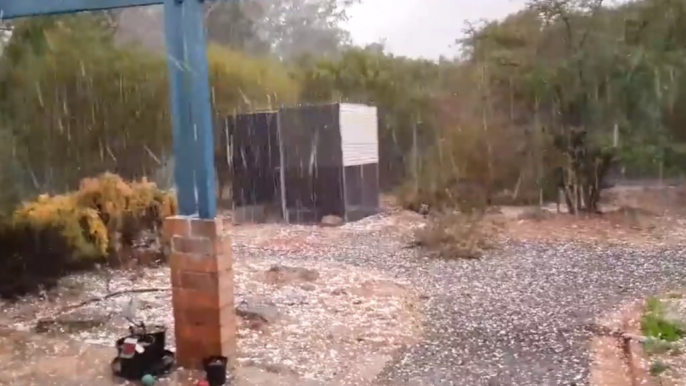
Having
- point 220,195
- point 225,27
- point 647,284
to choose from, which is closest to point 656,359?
point 647,284

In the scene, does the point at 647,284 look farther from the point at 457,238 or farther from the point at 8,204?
the point at 8,204

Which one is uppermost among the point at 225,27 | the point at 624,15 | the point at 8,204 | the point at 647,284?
the point at 225,27

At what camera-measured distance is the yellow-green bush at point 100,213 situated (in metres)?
6.15

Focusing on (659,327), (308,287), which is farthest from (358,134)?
(659,327)

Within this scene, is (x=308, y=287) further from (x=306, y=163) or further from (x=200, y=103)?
(x=306, y=163)

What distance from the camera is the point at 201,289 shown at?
3.67 m

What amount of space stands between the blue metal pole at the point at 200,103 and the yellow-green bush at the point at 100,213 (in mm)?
2943

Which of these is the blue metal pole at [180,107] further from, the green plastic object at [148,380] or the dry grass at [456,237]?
the dry grass at [456,237]

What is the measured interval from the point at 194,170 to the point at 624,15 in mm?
7852

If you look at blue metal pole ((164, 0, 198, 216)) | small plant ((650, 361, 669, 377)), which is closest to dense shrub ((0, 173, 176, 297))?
blue metal pole ((164, 0, 198, 216))

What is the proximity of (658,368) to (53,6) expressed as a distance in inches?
141

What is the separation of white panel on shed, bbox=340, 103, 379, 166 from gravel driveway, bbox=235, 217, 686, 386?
5.55 feet

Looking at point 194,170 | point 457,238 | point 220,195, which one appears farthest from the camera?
point 220,195

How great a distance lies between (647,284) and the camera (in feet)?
19.2
